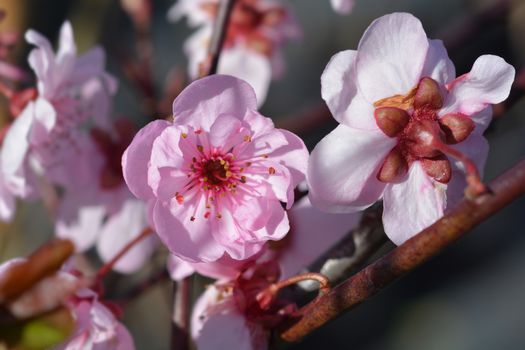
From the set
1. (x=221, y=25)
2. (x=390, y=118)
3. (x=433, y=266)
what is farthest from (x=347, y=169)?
(x=433, y=266)

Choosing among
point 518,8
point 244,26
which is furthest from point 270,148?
point 518,8

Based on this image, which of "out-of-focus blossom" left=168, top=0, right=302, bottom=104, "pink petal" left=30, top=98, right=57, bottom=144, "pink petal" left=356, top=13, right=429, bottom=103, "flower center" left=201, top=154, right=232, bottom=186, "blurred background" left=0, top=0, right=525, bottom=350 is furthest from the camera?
"blurred background" left=0, top=0, right=525, bottom=350

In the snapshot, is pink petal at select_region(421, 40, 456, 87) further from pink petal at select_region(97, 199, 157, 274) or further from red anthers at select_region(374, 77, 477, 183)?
pink petal at select_region(97, 199, 157, 274)

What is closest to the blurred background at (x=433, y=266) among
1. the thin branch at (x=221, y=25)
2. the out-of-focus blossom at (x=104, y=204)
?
the out-of-focus blossom at (x=104, y=204)

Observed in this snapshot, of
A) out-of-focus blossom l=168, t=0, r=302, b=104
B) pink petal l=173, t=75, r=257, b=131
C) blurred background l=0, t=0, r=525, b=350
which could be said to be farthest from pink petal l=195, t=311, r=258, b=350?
blurred background l=0, t=0, r=525, b=350

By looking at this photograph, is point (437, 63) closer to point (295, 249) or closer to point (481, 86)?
point (481, 86)

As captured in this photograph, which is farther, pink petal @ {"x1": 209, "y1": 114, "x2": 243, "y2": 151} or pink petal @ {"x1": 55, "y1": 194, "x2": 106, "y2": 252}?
pink petal @ {"x1": 55, "y1": 194, "x2": 106, "y2": 252}
